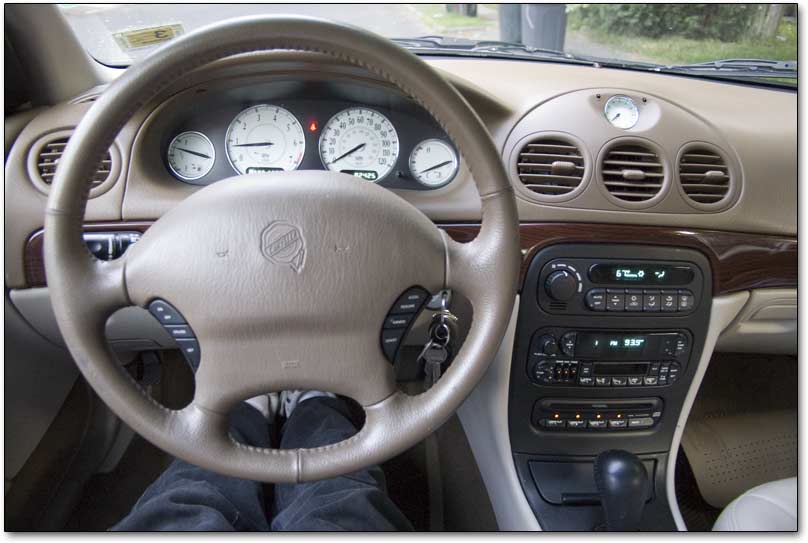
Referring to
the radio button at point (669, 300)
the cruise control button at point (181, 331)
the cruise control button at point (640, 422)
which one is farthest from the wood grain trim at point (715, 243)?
the cruise control button at point (181, 331)

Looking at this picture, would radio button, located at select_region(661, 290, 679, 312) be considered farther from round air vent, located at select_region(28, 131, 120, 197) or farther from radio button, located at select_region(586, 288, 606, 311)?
round air vent, located at select_region(28, 131, 120, 197)

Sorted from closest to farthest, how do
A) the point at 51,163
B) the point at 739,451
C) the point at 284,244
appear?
the point at 284,244 < the point at 51,163 < the point at 739,451

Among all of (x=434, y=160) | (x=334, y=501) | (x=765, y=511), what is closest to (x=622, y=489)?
(x=765, y=511)

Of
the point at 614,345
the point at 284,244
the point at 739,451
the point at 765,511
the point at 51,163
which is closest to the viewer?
the point at 284,244

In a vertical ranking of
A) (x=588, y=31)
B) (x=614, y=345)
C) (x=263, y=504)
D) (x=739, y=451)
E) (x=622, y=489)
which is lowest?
(x=739, y=451)

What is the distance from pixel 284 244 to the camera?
840 millimetres

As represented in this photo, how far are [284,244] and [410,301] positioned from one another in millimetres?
204

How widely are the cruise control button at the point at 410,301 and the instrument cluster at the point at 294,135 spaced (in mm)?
455

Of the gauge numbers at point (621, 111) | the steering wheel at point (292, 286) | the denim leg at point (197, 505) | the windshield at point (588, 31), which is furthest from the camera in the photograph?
the windshield at point (588, 31)

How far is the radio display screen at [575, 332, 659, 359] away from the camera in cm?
130

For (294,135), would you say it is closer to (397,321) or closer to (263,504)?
(397,321)

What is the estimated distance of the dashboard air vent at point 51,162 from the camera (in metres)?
1.19

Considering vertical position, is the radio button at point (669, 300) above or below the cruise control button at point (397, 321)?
below

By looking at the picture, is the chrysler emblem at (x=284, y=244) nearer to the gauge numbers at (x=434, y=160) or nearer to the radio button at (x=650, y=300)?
the gauge numbers at (x=434, y=160)
